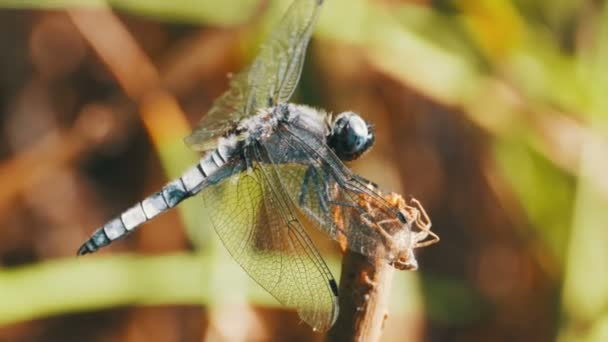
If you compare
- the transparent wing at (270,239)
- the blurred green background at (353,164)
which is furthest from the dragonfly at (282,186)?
the blurred green background at (353,164)

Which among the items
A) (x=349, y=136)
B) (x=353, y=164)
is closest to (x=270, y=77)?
(x=349, y=136)

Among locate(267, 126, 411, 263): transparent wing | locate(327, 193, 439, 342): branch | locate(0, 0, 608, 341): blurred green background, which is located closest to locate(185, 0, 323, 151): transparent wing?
locate(267, 126, 411, 263): transparent wing

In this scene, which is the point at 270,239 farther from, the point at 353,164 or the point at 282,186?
the point at 353,164

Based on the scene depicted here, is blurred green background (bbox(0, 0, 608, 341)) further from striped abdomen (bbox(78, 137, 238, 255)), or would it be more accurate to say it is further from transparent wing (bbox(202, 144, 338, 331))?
transparent wing (bbox(202, 144, 338, 331))

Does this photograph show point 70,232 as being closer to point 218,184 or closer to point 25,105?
point 25,105

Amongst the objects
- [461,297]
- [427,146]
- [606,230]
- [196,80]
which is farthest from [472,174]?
[196,80]
